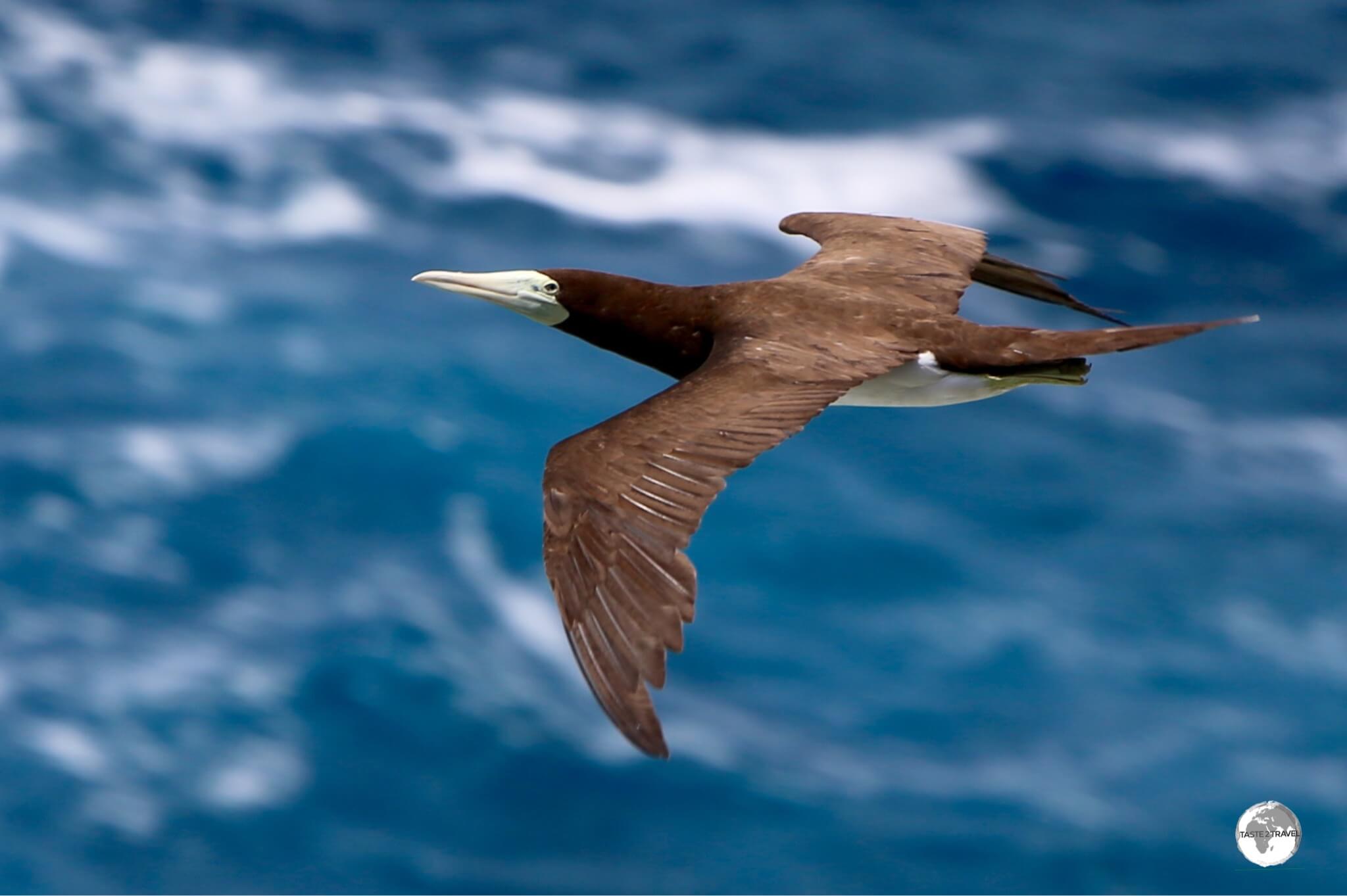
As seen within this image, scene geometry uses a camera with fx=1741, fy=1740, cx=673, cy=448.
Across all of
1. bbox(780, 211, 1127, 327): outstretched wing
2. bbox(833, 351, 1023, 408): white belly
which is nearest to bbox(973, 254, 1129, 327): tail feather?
bbox(780, 211, 1127, 327): outstretched wing

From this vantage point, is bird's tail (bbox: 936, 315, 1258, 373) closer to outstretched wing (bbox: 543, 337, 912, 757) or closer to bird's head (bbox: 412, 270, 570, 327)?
outstretched wing (bbox: 543, 337, 912, 757)

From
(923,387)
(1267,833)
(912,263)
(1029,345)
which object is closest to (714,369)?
(923,387)

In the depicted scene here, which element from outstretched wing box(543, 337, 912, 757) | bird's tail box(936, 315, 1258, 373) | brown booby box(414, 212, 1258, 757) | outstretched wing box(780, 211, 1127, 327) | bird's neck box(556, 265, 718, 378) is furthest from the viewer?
outstretched wing box(780, 211, 1127, 327)

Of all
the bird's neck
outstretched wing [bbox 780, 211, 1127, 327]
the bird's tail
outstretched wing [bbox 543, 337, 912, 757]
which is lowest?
outstretched wing [bbox 543, 337, 912, 757]

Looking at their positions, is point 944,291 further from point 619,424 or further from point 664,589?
point 664,589

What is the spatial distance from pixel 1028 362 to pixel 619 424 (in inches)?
92.7

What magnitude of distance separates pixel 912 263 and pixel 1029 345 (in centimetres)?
156

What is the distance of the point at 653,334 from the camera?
9.77 m

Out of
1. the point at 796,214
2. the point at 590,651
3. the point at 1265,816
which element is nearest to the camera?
the point at 590,651

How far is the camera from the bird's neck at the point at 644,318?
31.6ft

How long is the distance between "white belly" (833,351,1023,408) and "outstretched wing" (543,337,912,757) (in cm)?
38

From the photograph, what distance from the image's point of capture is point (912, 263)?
1059cm

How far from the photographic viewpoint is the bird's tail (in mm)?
8742

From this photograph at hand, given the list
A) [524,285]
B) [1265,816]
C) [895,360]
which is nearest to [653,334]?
[524,285]
